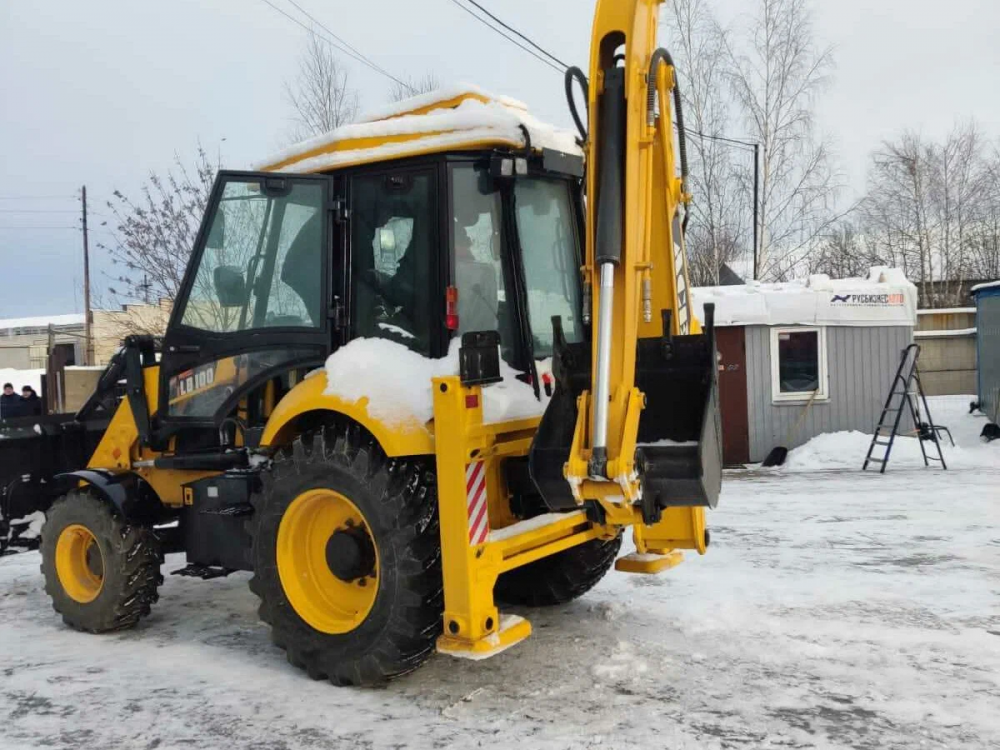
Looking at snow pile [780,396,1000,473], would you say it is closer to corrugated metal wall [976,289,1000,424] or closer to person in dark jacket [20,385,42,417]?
corrugated metal wall [976,289,1000,424]

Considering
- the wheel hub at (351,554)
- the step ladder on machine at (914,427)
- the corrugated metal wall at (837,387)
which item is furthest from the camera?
the corrugated metal wall at (837,387)

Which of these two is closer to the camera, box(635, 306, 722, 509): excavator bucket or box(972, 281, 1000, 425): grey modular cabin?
box(635, 306, 722, 509): excavator bucket

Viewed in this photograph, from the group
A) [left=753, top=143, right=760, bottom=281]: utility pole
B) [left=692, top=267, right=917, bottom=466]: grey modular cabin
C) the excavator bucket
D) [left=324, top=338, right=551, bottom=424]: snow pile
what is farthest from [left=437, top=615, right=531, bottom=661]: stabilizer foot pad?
[left=753, top=143, right=760, bottom=281]: utility pole

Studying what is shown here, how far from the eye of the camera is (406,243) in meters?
4.53

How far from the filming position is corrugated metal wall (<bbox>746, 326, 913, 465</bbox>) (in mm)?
13094

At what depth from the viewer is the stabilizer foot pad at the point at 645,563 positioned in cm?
496

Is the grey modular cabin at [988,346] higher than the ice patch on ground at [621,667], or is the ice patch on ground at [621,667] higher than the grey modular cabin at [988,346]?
the grey modular cabin at [988,346]

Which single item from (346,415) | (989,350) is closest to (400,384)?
(346,415)

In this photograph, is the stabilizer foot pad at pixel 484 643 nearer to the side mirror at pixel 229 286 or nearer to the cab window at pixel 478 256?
the cab window at pixel 478 256

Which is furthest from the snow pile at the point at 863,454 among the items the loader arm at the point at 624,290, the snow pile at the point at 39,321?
the snow pile at the point at 39,321

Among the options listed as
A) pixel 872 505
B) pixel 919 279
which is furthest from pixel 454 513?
pixel 919 279

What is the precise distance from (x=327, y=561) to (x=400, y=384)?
3.11ft

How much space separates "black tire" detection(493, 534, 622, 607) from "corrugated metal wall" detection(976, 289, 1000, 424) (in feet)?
37.2

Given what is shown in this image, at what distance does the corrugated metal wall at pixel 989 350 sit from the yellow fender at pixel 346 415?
13.1 m
